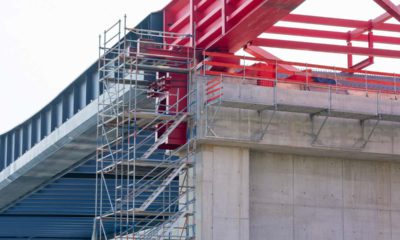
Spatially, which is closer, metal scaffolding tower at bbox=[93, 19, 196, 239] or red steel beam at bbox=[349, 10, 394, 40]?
metal scaffolding tower at bbox=[93, 19, 196, 239]

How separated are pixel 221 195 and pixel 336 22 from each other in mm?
8000

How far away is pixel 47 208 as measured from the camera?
192ft

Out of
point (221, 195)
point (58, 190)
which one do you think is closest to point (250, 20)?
point (221, 195)

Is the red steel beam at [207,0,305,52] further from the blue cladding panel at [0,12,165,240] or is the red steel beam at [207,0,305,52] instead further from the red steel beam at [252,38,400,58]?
the blue cladding panel at [0,12,165,240]

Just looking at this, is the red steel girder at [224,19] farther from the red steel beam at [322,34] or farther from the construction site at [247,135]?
the red steel beam at [322,34]

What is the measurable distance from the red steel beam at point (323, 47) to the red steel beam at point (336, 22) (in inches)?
25.5

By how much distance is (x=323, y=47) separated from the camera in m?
34.2

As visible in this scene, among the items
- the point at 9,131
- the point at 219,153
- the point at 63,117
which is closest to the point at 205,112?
the point at 219,153

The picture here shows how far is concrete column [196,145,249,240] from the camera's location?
28922 mm

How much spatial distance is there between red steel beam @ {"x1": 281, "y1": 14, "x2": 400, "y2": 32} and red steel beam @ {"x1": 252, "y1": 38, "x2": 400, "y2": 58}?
2.12 ft


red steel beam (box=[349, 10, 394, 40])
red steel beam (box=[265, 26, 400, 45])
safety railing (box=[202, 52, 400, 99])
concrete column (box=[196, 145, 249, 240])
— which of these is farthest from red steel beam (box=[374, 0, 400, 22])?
concrete column (box=[196, 145, 249, 240])

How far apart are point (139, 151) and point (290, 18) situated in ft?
40.2

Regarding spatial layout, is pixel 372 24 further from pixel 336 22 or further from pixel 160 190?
pixel 160 190

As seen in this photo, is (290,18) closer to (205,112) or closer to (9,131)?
(205,112)
